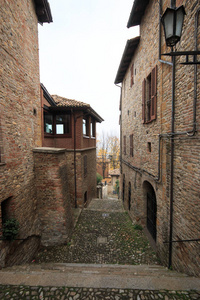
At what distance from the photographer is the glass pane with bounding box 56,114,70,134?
9.57 metres

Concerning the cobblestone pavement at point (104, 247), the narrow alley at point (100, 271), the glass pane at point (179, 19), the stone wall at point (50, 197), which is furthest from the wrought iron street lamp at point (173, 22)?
the cobblestone pavement at point (104, 247)

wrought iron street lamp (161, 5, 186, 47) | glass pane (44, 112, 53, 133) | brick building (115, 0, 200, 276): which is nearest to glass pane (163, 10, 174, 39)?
wrought iron street lamp (161, 5, 186, 47)

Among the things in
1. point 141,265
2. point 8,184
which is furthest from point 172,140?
point 8,184

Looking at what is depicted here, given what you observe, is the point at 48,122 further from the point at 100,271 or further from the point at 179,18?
the point at 179,18

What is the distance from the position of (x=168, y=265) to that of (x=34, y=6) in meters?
11.8

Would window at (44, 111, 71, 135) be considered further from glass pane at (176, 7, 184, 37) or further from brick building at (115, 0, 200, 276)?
glass pane at (176, 7, 184, 37)

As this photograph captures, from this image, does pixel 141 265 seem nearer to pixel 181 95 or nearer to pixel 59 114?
pixel 181 95

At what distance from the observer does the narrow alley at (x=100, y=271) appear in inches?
105

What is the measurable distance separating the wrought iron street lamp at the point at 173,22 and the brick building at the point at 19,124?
4.43 meters

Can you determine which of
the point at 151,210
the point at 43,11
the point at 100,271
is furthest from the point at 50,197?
the point at 43,11

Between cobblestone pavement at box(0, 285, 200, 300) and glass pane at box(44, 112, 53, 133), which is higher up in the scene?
glass pane at box(44, 112, 53, 133)

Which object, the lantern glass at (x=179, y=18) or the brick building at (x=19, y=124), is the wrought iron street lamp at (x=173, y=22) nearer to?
the lantern glass at (x=179, y=18)

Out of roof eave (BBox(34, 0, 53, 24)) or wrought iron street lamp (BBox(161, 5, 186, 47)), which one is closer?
wrought iron street lamp (BBox(161, 5, 186, 47))

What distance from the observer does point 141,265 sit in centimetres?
476
